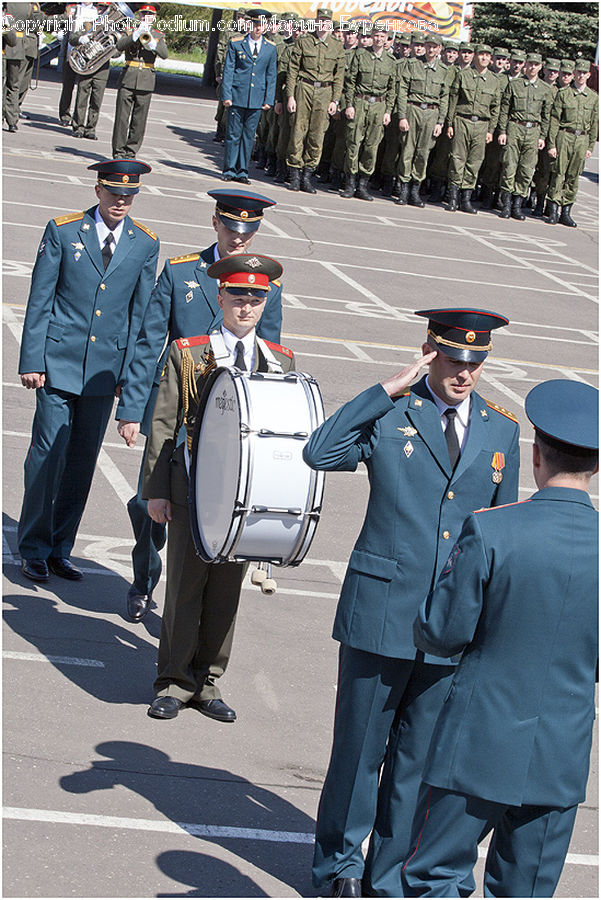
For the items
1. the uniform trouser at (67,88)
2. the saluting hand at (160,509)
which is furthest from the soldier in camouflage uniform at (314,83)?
the saluting hand at (160,509)

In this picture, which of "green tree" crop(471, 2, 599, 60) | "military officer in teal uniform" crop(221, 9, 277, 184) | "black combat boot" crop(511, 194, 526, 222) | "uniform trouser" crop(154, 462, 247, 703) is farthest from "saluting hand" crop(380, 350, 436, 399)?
"green tree" crop(471, 2, 599, 60)

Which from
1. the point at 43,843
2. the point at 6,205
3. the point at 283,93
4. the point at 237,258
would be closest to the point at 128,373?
the point at 237,258

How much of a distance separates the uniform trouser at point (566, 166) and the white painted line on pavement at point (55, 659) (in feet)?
64.0

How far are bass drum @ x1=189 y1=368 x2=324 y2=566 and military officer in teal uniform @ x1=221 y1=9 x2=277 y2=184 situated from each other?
17.0 meters

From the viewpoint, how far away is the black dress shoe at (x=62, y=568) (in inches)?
299

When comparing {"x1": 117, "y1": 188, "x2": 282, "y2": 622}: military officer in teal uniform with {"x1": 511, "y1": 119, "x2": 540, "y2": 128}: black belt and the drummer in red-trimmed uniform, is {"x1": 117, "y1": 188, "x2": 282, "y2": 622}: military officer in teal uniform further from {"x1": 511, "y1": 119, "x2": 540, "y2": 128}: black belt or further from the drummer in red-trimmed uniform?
{"x1": 511, "y1": 119, "x2": 540, "y2": 128}: black belt

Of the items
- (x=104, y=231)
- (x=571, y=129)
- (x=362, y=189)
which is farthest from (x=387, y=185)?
(x=104, y=231)

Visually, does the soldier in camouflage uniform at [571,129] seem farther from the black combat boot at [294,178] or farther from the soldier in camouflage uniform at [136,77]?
the soldier in camouflage uniform at [136,77]

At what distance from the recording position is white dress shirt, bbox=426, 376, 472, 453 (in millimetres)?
4938

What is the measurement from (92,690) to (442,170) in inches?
777

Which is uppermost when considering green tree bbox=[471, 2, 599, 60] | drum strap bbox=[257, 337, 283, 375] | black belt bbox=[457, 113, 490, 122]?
green tree bbox=[471, 2, 599, 60]

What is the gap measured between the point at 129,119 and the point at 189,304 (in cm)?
1693

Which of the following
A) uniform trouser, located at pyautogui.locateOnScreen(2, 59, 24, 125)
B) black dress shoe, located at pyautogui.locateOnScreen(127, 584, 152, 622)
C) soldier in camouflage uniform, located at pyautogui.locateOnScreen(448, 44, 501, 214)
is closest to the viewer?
black dress shoe, located at pyautogui.locateOnScreen(127, 584, 152, 622)

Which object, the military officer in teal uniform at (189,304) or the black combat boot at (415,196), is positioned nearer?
the military officer in teal uniform at (189,304)
